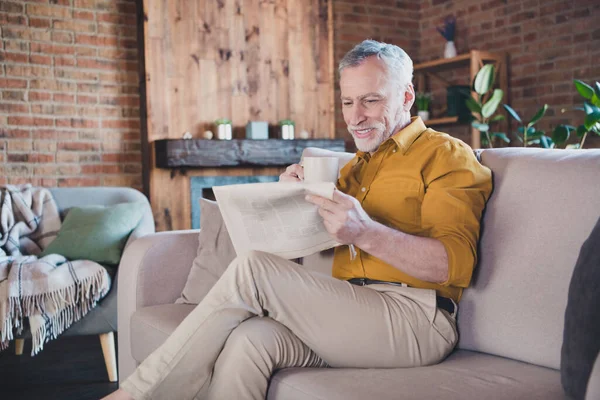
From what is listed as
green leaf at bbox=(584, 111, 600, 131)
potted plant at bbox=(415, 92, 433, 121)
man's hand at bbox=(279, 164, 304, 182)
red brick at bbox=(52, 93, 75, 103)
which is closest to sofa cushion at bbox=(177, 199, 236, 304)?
man's hand at bbox=(279, 164, 304, 182)

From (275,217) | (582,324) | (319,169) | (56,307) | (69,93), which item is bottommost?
(56,307)

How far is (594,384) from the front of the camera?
983mm

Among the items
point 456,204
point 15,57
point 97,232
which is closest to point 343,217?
point 456,204

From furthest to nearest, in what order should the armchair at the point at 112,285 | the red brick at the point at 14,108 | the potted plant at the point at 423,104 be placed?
the potted plant at the point at 423,104
the red brick at the point at 14,108
the armchair at the point at 112,285

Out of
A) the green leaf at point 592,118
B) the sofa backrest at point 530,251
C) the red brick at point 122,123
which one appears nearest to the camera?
the sofa backrest at point 530,251

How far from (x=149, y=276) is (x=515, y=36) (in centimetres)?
384

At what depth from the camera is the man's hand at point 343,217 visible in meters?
1.45

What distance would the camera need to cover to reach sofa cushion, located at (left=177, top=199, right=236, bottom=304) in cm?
214

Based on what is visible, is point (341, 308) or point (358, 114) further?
point (358, 114)

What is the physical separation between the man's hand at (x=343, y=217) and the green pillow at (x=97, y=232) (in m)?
1.71

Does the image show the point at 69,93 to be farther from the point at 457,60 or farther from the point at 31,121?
the point at 457,60

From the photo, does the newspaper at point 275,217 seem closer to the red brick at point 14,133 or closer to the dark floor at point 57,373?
the dark floor at point 57,373

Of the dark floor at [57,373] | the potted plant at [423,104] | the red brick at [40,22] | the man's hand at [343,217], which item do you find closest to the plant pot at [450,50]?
the potted plant at [423,104]

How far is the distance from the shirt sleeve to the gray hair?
0.28 meters
